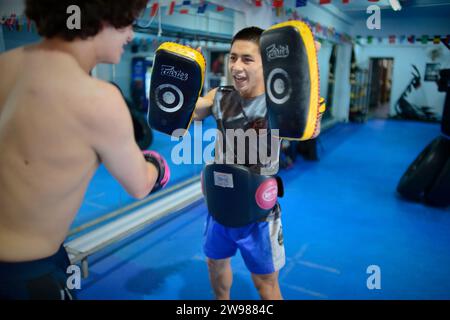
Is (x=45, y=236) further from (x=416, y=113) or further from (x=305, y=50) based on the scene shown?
(x=416, y=113)

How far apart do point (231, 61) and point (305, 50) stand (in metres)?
0.50

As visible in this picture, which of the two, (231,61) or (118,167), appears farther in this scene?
(231,61)

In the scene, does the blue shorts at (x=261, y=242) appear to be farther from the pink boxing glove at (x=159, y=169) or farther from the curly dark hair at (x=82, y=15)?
the curly dark hair at (x=82, y=15)

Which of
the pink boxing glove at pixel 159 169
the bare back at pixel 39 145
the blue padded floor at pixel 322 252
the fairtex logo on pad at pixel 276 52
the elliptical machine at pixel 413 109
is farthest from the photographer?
the elliptical machine at pixel 413 109

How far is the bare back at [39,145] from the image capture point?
861mm

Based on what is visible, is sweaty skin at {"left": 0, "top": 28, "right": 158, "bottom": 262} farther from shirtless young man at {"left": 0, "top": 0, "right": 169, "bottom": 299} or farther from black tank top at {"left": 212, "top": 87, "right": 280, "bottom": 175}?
black tank top at {"left": 212, "top": 87, "right": 280, "bottom": 175}

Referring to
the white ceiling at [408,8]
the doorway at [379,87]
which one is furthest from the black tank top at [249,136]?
the doorway at [379,87]

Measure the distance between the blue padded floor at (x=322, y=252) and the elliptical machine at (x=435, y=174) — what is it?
13cm

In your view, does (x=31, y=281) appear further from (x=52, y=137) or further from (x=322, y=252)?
(x=322, y=252)

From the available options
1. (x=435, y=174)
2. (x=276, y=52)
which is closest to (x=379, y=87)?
(x=435, y=174)

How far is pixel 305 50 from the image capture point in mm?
1266

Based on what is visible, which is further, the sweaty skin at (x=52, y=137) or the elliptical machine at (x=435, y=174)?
the elliptical machine at (x=435, y=174)

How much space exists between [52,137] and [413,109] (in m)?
11.7
